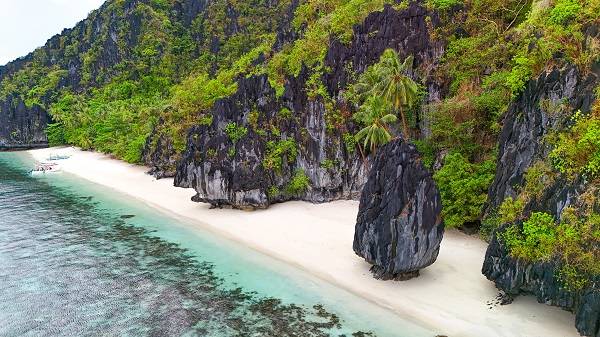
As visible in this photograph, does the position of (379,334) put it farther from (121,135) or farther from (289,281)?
(121,135)

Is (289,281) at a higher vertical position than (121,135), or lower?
lower

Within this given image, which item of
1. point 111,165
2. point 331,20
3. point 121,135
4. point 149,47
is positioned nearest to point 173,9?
point 149,47

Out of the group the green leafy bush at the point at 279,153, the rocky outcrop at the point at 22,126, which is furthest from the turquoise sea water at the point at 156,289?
the rocky outcrop at the point at 22,126

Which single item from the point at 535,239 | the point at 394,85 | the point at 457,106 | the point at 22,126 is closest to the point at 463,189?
the point at 457,106

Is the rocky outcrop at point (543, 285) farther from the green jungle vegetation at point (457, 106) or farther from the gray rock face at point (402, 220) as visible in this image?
the gray rock face at point (402, 220)

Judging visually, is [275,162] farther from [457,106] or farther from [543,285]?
[543,285]

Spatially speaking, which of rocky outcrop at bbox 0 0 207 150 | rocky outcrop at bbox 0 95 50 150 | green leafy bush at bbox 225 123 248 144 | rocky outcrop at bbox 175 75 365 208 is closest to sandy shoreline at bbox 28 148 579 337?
rocky outcrop at bbox 175 75 365 208

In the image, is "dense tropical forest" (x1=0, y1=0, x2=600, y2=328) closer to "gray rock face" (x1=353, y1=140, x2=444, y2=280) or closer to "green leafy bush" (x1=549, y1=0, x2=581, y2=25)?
"green leafy bush" (x1=549, y1=0, x2=581, y2=25)
